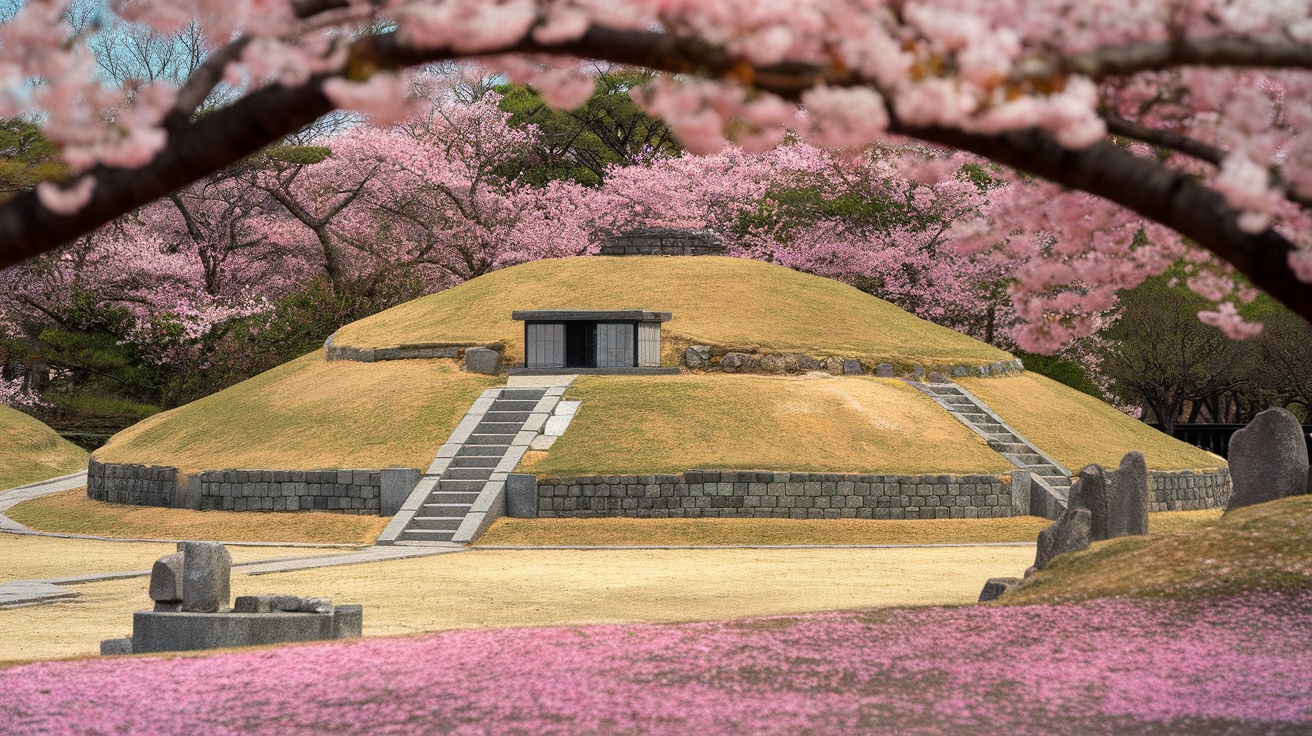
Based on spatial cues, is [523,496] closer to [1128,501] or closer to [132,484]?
[132,484]

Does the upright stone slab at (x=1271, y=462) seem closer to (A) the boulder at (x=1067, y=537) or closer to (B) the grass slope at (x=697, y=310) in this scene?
(A) the boulder at (x=1067, y=537)

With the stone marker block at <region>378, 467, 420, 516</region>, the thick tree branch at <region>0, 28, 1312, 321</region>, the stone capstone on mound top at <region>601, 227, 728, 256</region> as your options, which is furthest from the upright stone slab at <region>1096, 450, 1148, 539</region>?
the stone capstone on mound top at <region>601, 227, 728, 256</region>

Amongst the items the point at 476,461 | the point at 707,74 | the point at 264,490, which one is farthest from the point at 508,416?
the point at 707,74

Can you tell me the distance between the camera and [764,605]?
1524 cm

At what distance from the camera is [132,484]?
29391mm

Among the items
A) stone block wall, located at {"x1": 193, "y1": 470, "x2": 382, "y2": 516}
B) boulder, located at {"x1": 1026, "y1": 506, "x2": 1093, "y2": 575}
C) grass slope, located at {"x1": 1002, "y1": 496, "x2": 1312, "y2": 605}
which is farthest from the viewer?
stone block wall, located at {"x1": 193, "y1": 470, "x2": 382, "y2": 516}

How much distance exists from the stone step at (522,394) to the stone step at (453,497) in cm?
420

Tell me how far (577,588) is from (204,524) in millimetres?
11745

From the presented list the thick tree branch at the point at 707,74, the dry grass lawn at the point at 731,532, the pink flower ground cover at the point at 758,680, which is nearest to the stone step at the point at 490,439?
the dry grass lawn at the point at 731,532

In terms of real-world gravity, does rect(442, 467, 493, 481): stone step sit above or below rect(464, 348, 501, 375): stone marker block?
below

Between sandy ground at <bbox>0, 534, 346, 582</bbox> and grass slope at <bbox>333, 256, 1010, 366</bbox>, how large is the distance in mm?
10431

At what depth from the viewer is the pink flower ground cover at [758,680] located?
836 centimetres

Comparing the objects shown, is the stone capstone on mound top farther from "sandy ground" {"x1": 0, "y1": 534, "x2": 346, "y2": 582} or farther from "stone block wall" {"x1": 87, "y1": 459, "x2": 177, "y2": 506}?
"sandy ground" {"x1": 0, "y1": 534, "x2": 346, "y2": 582}

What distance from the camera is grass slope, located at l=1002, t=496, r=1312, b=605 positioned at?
1235 centimetres
